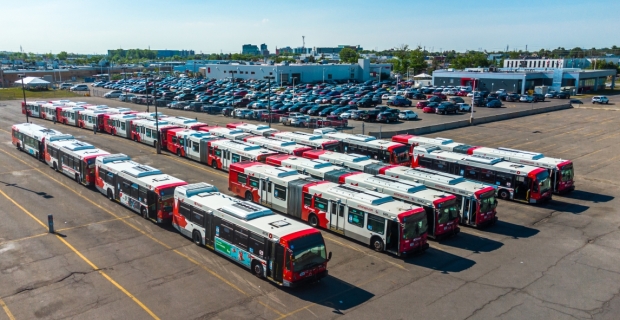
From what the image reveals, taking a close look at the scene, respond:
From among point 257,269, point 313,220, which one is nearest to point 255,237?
point 257,269

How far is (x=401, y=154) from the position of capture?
36.1 m

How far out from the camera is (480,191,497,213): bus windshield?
2478 centimetres

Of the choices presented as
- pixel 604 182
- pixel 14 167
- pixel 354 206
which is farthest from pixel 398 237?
pixel 14 167

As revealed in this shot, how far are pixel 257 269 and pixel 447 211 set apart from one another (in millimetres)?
9921

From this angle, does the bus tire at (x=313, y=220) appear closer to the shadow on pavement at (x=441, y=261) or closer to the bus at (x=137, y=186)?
the shadow on pavement at (x=441, y=261)

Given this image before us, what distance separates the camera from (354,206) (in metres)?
22.4

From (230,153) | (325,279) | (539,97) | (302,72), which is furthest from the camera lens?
(302,72)

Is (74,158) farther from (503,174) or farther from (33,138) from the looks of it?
(503,174)

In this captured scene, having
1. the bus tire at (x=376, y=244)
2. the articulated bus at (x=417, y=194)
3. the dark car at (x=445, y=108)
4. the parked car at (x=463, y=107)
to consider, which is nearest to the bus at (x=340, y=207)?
the bus tire at (x=376, y=244)

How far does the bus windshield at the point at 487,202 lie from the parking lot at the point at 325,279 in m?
1.15

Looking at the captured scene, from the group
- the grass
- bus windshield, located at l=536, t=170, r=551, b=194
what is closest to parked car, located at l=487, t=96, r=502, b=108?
bus windshield, located at l=536, t=170, r=551, b=194

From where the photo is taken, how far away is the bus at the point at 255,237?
17500 mm

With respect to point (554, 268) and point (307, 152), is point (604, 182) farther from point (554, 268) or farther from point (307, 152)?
point (307, 152)

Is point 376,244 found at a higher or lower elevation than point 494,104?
lower
